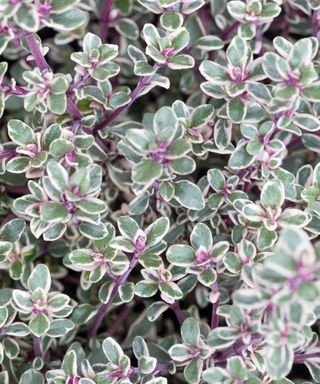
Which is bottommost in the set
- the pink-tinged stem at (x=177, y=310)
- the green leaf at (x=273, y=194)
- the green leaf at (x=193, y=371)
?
the pink-tinged stem at (x=177, y=310)

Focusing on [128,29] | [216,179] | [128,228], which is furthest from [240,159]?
[128,29]

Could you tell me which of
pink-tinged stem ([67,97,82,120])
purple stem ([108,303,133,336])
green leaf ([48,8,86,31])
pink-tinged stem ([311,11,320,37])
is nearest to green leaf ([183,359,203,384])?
purple stem ([108,303,133,336])

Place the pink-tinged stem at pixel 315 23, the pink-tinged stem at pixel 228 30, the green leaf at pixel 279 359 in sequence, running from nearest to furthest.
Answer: the green leaf at pixel 279 359 → the pink-tinged stem at pixel 315 23 → the pink-tinged stem at pixel 228 30

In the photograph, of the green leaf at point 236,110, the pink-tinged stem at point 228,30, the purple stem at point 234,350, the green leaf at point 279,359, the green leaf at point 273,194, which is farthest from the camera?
the pink-tinged stem at point 228,30

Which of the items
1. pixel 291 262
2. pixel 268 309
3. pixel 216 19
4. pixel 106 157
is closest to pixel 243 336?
pixel 268 309

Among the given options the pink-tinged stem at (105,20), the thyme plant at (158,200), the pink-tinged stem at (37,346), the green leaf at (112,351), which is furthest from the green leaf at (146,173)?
the pink-tinged stem at (105,20)

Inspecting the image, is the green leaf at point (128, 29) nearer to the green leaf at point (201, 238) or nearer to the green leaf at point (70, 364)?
the green leaf at point (201, 238)

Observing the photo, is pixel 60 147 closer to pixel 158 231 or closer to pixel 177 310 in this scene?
pixel 158 231
